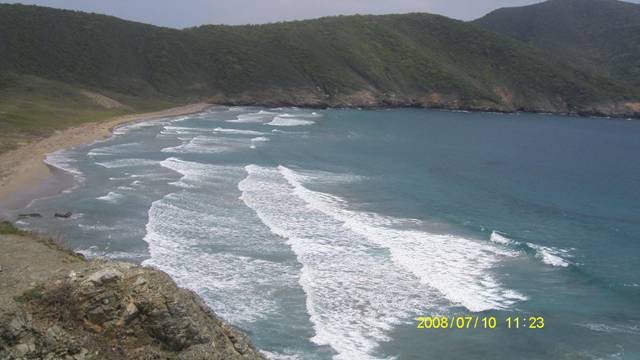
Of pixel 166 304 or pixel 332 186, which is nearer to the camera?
pixel 166 304

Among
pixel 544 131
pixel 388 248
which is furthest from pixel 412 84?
pixel 388 248

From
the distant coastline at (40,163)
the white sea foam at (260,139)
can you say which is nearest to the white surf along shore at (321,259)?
the distant coastline at (40,163)

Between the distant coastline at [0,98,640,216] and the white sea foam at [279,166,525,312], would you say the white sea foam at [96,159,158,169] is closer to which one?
the distant coastline at [0,98,640,216]

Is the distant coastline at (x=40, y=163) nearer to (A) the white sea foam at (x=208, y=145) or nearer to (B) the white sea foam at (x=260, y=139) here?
(A) the white sea foam at (x=208, y=145)

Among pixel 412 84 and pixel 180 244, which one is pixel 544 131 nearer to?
pixel 412 84

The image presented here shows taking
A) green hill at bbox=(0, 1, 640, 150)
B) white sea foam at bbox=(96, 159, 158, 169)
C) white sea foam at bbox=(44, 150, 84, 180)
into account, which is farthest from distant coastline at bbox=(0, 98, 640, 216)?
green hill at bbox=(0, 1, 640, 150)
